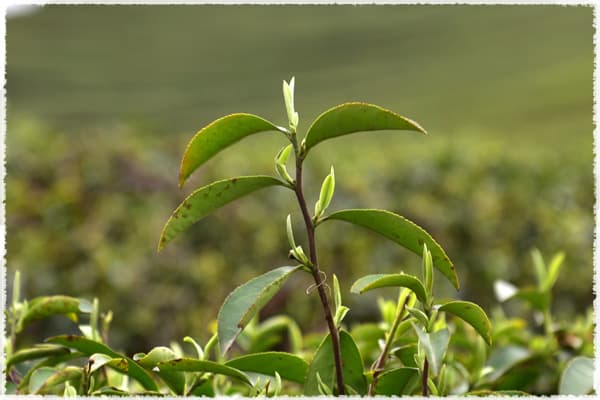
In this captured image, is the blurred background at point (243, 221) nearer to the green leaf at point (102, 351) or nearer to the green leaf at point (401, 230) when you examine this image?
the green leaf at point (102, 351)

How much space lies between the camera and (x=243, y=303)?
596 millimetres

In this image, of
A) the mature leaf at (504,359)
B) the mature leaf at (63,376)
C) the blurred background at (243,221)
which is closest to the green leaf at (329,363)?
the mature leaf at (63,376)

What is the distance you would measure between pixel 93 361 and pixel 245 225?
199 cm

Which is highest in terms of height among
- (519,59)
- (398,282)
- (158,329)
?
(519,59)

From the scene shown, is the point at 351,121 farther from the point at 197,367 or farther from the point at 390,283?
the point at 197,367

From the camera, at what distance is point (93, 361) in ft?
2.09

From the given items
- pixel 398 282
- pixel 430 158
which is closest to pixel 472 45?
pixel 430 158

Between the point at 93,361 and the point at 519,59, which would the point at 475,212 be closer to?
the point at 93,361

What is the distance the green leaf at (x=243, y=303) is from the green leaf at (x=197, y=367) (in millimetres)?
66

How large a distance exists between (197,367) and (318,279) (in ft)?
0.45

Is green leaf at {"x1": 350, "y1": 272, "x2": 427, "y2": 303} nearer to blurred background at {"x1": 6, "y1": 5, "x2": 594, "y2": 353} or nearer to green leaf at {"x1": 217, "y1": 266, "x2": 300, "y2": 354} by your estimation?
green leaf at {"x1": 217, "y1": 266, "x2": 300, "y2": 354}

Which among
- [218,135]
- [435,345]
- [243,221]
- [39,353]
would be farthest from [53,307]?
[243,221]

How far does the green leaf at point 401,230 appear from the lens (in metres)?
0.61

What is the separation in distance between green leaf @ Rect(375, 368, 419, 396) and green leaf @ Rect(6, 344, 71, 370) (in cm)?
34
